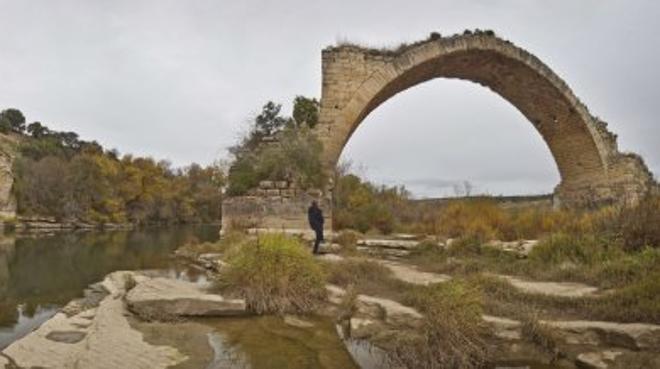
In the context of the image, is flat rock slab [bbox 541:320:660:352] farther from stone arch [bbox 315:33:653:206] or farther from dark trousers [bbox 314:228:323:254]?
stone arch [bbox 315:33:653:206]

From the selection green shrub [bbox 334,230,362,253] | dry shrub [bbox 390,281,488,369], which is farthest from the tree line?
dry shrub [bbox 390,281,488,369]

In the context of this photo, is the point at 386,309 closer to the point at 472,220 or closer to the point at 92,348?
the point at 92,348

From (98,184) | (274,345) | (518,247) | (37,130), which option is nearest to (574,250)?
(518,247)

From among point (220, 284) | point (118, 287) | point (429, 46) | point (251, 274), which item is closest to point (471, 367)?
point (251, 274)

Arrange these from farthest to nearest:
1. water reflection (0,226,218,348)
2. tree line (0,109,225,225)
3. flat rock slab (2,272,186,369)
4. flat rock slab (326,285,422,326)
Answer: tree line (0,109,225,225)
water reflection (0,226,218,348)
flat rock slab (326,285,422,326)
flat rock slab (2,272,186,369)

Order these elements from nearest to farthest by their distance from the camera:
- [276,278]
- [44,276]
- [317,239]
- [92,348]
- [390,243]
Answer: [92,348] < [276,278] < [317,239] < [390,243] < [44,276]

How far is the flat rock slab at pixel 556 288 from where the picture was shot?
6.39 metres

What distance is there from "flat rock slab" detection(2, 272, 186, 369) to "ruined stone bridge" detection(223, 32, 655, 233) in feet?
20.8

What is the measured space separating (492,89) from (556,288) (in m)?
11.5

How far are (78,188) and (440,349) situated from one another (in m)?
51.7

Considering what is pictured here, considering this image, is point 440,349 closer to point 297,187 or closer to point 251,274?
point 251,274

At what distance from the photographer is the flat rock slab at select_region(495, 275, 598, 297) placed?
21.0ft

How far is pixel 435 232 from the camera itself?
1222cm

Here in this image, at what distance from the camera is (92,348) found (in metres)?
5.27
